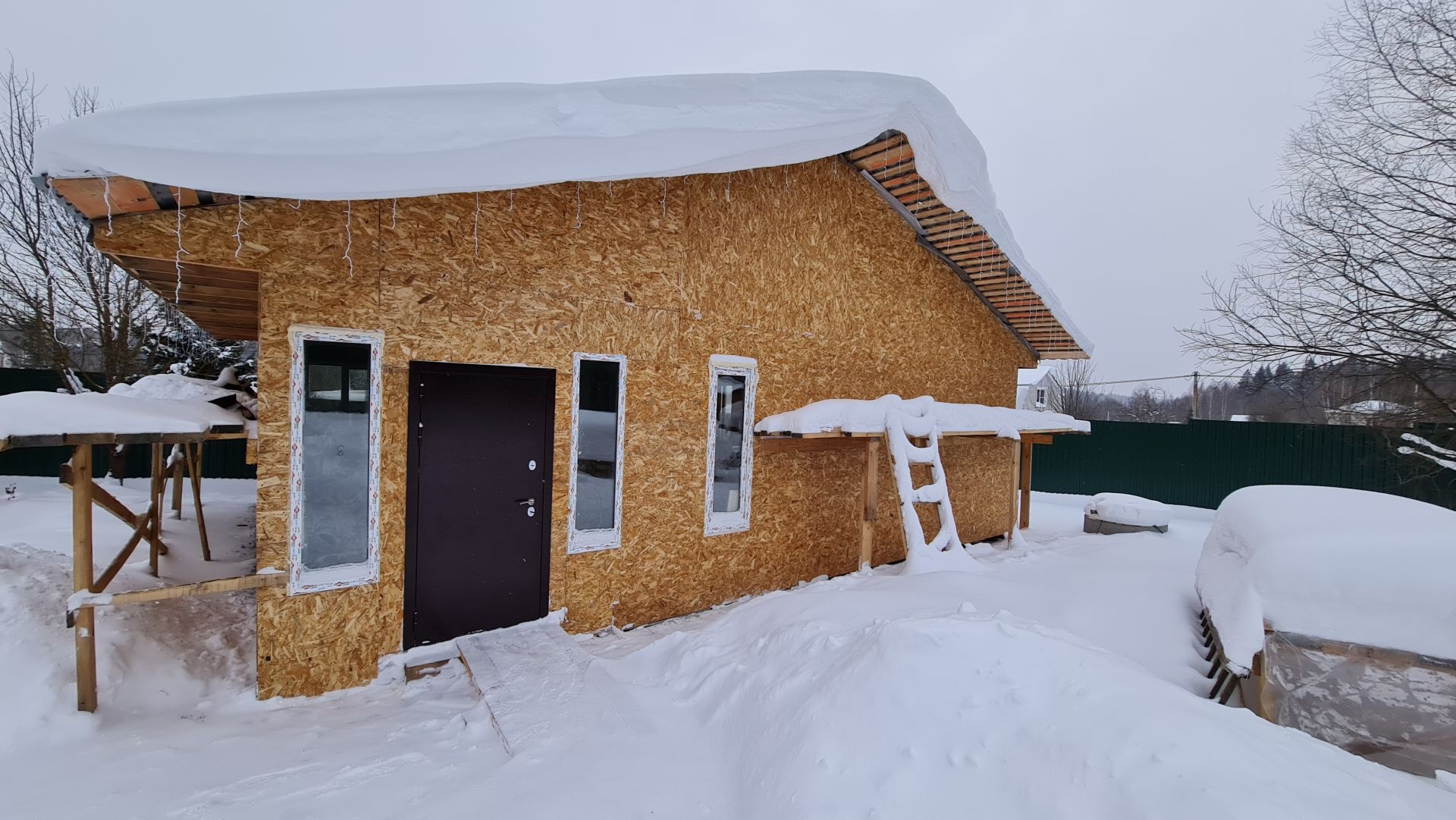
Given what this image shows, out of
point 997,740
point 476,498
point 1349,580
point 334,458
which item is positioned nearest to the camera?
point 997,740

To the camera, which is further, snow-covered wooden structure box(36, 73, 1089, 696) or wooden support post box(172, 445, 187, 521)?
wooden support post box(172, 445, 187, 521)

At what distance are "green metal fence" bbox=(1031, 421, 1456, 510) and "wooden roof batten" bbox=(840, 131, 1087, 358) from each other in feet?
16.7

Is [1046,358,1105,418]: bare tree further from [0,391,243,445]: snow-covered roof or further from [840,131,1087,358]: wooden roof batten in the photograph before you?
[0,391,243,445]: snow-covered roof

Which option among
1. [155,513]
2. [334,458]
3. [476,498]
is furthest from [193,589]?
[155,513]

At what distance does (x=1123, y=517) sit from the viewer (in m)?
9.88

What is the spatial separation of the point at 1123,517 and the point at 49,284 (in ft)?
65.3

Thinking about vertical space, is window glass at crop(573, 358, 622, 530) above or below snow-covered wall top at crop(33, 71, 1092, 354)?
below

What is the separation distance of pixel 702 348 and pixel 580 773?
3779 mm

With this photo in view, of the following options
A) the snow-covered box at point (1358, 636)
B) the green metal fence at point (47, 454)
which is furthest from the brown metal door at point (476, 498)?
the green metal fence at point (47, 454)

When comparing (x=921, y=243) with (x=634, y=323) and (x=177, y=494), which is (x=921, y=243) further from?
(x=177, y=494)

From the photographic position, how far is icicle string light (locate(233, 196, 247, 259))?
3.53 m

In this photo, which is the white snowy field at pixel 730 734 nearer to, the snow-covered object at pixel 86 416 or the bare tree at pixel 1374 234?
the snow-covered object at pixel 86 416

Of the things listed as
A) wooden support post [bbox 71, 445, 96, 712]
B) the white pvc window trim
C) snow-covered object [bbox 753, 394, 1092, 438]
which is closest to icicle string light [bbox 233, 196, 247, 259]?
wooden support post [bbox 71, 445, 96, 712]

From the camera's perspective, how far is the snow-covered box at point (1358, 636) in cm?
302
